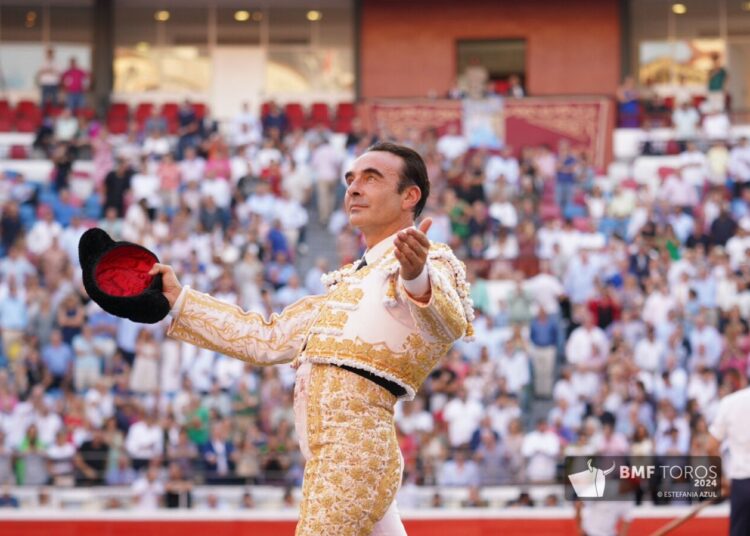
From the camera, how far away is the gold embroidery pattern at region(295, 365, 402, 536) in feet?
13.2

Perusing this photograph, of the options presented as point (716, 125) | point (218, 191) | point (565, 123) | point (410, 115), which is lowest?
point (218, 191)

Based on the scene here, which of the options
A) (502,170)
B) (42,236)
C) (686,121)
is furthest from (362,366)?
(686,121)

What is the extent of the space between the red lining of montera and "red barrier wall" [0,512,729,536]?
19.9 feet

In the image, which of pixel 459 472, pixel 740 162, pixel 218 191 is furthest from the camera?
pixel 740 162

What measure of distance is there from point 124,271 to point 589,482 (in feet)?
9.09

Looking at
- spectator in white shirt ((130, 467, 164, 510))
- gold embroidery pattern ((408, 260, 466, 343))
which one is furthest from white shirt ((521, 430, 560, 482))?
gold embroidery pattern ((408, 260, 466, 343))

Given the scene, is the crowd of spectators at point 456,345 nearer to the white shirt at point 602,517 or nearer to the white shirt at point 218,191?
the white shirt at point 218,191

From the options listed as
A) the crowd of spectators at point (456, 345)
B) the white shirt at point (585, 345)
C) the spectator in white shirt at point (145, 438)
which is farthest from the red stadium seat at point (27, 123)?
the white shirt at point (585, 345)

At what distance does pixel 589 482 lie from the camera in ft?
21.5

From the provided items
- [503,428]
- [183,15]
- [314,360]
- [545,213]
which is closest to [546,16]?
[183,15]

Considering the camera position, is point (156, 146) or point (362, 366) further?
point (156, 146)

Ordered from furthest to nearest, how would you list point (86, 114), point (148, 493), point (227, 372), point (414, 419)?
point (86, 114)
point (227, 372)
point (414, 419)
point (148, 493)

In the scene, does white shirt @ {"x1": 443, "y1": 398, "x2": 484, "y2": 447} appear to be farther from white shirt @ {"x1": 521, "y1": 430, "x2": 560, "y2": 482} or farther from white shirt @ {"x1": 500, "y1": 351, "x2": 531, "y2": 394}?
white shirt @ {"x1": 500, "y1": 351, "x2": 531, "y2": 394}

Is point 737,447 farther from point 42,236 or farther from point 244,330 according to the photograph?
point 42,236
